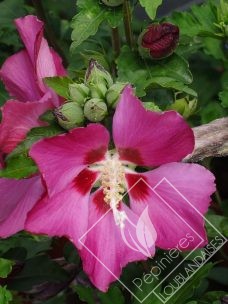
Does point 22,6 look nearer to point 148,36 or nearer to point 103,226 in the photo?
point 148,36

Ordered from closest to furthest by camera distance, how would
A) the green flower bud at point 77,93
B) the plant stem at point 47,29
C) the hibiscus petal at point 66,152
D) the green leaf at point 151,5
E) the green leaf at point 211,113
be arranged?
the hibiscus petal at point 66,152 < the green flower bud at point 77,93 < the green leaf at point 151,5 < the green leaf at point 211,113 < the plant stem at point 47,29

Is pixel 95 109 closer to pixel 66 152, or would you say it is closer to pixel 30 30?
pixel 66 152

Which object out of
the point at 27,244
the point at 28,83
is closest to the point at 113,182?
the point at 28,83

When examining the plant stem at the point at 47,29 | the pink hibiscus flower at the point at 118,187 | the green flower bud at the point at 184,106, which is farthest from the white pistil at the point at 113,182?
the plant stem at the point at 47,29

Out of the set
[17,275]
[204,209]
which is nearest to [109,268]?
[204,209]

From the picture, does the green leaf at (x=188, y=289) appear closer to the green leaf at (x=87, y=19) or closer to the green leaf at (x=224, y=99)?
the green leaf at (x=224, y=99)
